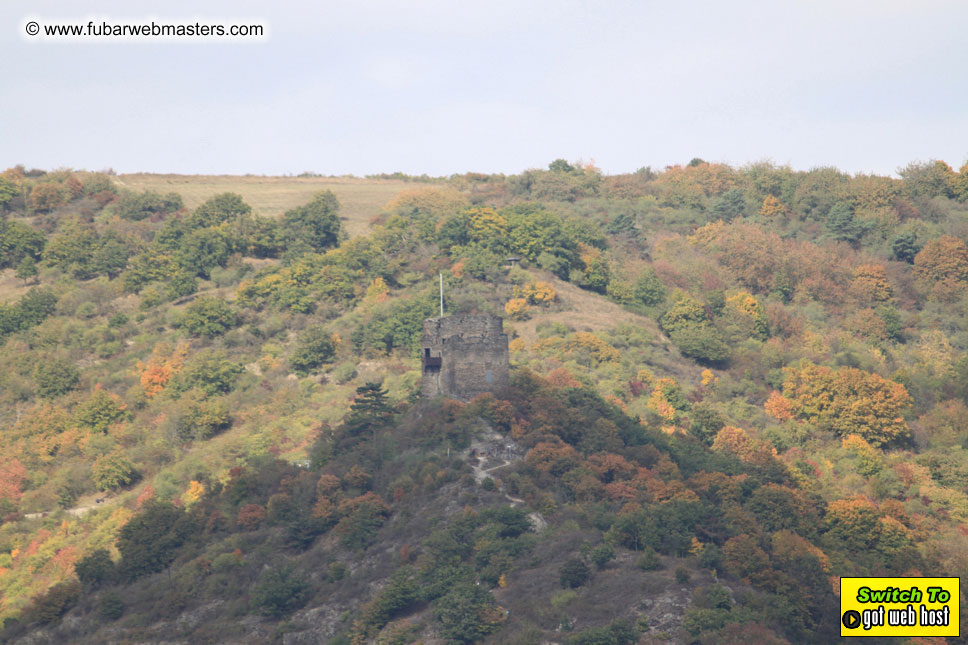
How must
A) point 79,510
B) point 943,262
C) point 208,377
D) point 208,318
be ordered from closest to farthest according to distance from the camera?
point 79,510 → point 208,377 → point 208,318 → point 943,262

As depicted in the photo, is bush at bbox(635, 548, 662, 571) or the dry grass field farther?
the dry grass field

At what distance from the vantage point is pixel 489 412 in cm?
6462

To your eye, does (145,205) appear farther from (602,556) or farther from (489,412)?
(602,556)

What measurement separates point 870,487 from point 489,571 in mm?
30984

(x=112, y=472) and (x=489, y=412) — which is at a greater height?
(x=489, y=412)

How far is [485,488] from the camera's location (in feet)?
197

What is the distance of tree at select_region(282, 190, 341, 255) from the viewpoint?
114 meters

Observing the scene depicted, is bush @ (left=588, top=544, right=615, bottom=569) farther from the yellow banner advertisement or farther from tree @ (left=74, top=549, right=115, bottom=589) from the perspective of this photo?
tree @ (left=74, top=549, right=115, bottom=589)

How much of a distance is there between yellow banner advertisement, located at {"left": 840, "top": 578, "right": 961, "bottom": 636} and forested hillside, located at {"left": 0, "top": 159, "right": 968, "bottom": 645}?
1.48 meters

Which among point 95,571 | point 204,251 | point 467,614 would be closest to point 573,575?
point 467,614

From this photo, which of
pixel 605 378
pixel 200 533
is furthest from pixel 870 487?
pixel 200 533

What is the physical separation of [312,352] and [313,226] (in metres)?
29.2

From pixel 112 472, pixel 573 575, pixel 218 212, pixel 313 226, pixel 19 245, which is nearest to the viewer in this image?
pixel 573 575

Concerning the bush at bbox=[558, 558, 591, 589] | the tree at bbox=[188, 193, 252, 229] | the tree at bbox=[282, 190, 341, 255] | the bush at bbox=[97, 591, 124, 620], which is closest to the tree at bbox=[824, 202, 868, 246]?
the tree at bbox=[282, 190, 341, 255]
